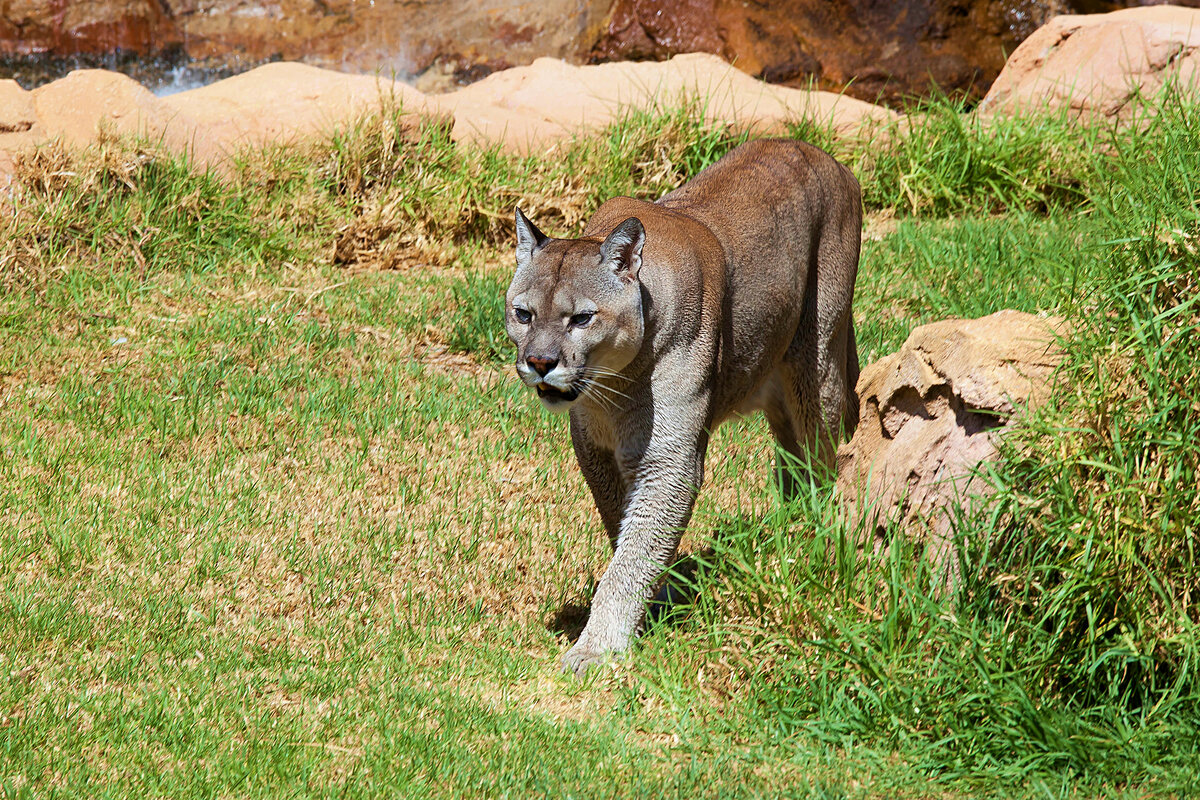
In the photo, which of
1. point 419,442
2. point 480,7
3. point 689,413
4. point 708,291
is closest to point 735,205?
point 708,291

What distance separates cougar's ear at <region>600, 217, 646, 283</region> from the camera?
434 centimetres

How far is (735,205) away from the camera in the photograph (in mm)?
5188

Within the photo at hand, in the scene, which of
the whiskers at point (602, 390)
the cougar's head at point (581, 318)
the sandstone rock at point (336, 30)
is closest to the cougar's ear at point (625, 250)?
the cougar's head at point (581, 318)

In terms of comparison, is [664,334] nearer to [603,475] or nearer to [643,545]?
[603,475]

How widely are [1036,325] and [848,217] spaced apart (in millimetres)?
1532

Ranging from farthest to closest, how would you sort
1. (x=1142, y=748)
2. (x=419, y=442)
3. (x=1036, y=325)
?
(x=419, y=442) → (x=1036, y=325) → (x=1142, y=748)

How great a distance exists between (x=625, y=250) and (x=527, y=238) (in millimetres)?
476

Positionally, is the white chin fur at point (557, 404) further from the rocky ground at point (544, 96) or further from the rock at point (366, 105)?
the rocky ground at point (544, 96)

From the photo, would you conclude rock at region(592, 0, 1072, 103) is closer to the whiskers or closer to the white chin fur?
the whiskers

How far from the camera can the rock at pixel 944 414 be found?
4.27 metres

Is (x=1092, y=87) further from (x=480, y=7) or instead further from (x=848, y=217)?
(x=480, y=7)

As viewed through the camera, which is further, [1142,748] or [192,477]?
[192,477]

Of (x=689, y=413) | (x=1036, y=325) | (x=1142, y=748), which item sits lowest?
(x=1142, y=748)

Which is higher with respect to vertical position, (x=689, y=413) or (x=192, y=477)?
(x=689, y=413)
